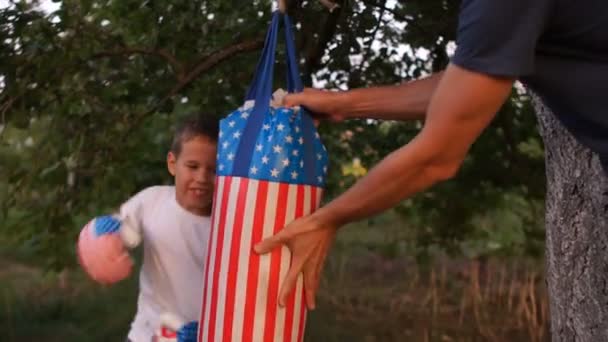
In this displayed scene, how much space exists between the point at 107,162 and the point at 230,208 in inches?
91.1

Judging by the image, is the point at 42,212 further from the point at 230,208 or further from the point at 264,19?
the point at 230,208

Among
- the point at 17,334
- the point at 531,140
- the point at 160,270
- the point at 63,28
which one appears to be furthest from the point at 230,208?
the point at 17,334

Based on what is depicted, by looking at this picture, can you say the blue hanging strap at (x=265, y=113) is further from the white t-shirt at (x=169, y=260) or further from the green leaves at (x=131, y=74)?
the green leaves at (x=131, y=74)

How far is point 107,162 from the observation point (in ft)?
15.5

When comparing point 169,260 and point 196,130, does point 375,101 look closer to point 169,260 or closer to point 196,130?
point 196,130

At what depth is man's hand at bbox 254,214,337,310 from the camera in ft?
7.76

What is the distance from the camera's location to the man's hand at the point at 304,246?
237 centimetres

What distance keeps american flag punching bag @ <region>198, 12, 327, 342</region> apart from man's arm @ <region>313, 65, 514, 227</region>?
0.98ft

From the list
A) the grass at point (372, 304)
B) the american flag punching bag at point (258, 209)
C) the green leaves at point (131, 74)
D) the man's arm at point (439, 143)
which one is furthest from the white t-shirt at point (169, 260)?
the grass at point (372, 304)

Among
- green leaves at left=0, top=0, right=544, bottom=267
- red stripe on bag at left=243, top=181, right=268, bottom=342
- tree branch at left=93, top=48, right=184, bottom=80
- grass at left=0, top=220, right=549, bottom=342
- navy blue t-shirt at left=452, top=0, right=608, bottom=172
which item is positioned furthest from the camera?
grass at left=0, top=220, right=549, bottom=342

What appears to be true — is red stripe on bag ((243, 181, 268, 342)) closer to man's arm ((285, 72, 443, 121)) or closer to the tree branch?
man's arm ((285, 72, 443, 121))

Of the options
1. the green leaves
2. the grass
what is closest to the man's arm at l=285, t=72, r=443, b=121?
the green leaves

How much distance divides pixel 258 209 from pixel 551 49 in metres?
0.88

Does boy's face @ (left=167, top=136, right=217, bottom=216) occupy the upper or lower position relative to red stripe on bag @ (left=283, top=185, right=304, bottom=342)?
upper
